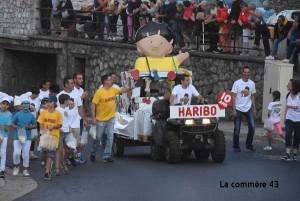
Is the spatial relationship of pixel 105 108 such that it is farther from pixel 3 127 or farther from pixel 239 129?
pixel 239 129

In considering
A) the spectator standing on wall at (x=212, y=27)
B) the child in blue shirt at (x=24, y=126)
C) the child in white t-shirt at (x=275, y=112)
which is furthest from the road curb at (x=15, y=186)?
the spectator standing on wall at (x=212, y=27)

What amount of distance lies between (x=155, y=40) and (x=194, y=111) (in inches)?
127

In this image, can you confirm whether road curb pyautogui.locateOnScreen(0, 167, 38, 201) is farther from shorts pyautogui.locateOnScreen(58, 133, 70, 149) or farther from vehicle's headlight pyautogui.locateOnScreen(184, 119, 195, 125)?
vehicle's headlight pyautogui.locateOnScreen(184, 119, 195, 125)

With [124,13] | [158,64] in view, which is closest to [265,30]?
[124,13]

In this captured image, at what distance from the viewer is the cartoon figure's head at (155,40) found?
18.1 meters

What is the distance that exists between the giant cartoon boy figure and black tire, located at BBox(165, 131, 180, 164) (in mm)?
2418

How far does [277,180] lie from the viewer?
1360 centimetres

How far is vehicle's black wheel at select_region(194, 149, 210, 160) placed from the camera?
646 inches

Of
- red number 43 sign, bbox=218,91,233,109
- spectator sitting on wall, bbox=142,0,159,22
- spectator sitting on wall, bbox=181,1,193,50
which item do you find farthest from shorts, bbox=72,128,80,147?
spectator sitting on wall, bbox=142,0,159,22

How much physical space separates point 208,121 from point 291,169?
1.77 m

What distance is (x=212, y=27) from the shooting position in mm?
24875

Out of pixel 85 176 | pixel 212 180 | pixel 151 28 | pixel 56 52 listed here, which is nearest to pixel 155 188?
pixel 212 180

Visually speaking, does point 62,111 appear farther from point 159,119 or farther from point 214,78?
point 214,78

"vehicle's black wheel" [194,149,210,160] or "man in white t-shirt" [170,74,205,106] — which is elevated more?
"man in white t-shirt" [170,74,205,106]
